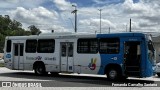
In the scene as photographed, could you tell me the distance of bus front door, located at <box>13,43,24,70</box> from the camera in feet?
85.6

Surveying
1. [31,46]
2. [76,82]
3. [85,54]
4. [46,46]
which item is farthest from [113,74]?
[31,46]

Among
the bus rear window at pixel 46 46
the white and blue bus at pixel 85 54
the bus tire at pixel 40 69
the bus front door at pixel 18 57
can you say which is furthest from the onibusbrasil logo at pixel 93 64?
the bus front door at pixel 18 57

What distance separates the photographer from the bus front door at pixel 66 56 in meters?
23.0

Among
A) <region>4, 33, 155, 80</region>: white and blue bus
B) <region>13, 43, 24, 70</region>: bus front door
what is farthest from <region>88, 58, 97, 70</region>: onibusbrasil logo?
<region>13, 43, 24, 70</region>: bus front door

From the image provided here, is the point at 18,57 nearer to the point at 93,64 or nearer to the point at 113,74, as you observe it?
the point at 93,64

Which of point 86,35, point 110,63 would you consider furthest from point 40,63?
point 110,63

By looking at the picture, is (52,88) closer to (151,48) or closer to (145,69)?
(145,69)

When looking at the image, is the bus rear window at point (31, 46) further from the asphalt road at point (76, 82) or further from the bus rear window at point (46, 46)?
the asphalt road at point (76, 82)

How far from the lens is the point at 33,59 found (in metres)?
25.3

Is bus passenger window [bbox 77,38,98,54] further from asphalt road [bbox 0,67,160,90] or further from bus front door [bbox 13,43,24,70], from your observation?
bus front door [bbox 13,43,24,70]

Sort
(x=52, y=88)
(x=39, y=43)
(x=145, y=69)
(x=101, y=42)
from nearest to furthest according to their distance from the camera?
(x=52, y=88)
(x=145, y=69)
(x=101, y=42)
(x=39, y=43)

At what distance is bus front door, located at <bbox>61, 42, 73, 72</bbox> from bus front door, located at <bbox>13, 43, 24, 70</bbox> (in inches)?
153

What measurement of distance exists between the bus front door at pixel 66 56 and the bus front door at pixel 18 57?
12.7 feet

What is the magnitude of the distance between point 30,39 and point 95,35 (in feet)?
19.0
